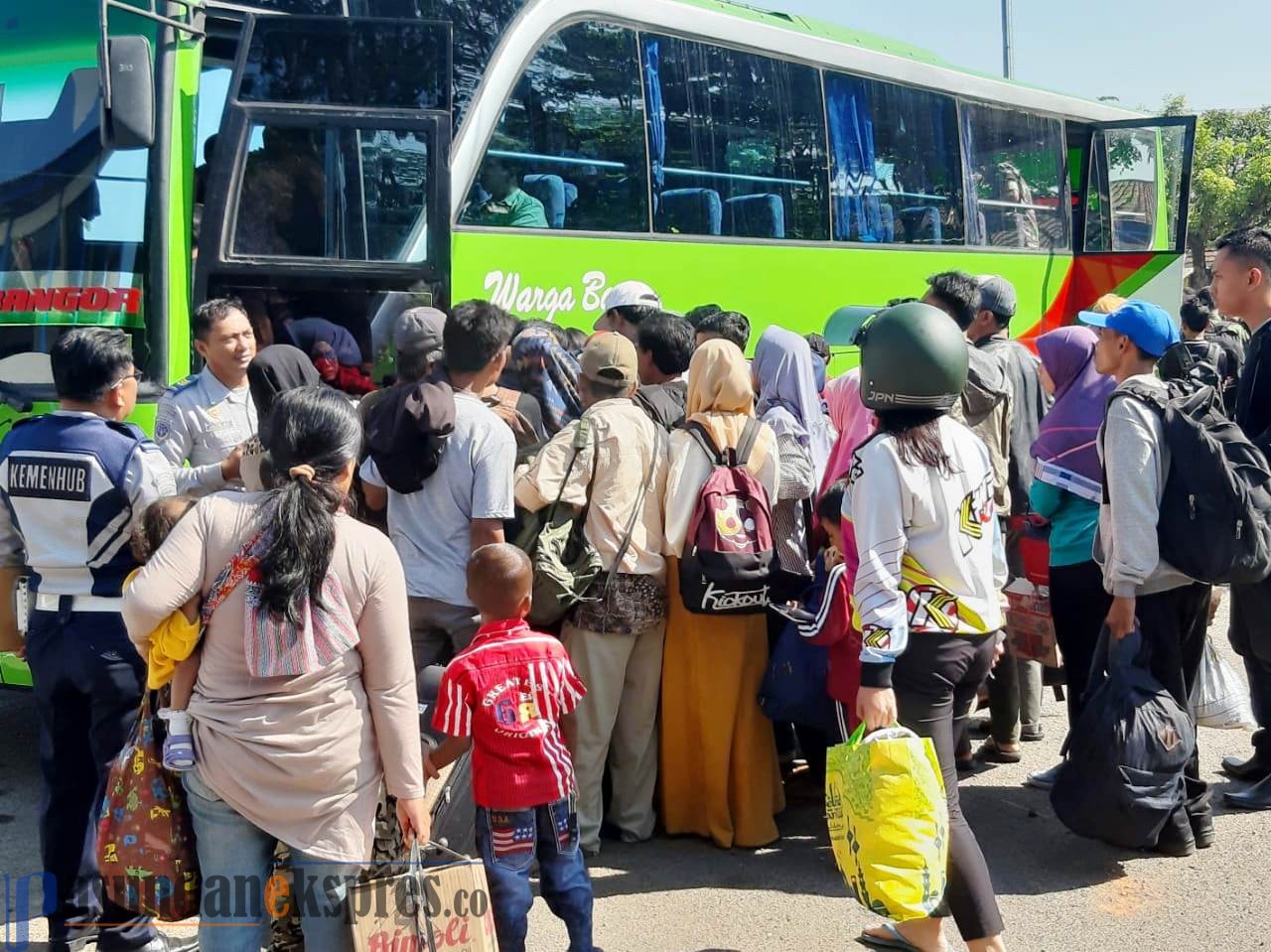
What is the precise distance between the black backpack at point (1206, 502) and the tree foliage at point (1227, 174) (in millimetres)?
27146

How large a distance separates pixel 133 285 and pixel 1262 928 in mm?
5237

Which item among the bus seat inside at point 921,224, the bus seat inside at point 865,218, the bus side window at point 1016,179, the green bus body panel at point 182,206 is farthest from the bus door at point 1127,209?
the green bus body panel at point 182,206

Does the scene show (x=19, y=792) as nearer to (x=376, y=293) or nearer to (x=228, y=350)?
(x=228, y=350)

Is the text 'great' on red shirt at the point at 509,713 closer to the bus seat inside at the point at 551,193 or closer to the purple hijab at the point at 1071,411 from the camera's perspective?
the purple hijab at the point at 1071,411

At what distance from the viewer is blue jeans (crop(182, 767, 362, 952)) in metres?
3.00

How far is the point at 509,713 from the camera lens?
3598 mm

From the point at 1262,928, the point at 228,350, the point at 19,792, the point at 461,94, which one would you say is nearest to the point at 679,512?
the point at 228,350

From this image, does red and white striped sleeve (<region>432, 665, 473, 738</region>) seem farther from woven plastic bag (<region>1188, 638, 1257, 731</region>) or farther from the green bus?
woven plastic bag (<region>1188, 638, 1257, 731</region>)

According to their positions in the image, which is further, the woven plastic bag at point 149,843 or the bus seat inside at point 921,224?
the bus seat inside at point 921,224

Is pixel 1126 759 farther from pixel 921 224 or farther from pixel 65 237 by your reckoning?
pixel 921 224

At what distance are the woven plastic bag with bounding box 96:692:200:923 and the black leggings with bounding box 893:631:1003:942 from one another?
77.5 inches

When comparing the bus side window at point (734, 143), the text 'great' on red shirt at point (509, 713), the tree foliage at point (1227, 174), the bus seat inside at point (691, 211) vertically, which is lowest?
the text 'great' on red shirt at point (509, 713)

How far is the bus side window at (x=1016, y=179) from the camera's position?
1210cm

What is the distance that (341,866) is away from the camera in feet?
9.94
